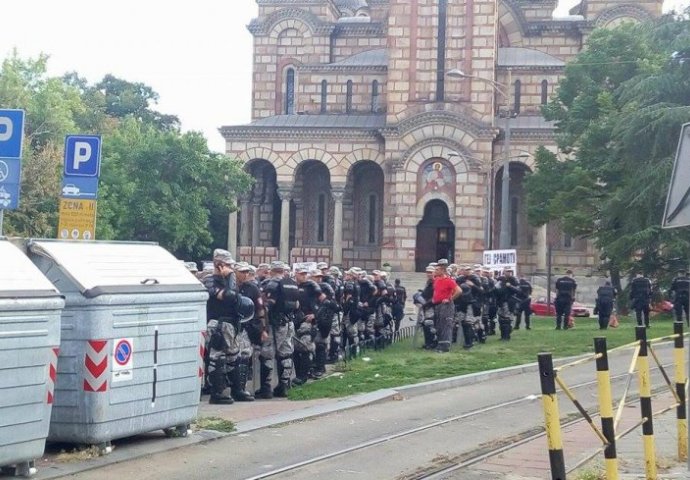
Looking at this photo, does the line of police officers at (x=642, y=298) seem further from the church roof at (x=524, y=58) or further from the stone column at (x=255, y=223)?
the stone column at (x=255, y=223)

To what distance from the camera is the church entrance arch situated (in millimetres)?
57594

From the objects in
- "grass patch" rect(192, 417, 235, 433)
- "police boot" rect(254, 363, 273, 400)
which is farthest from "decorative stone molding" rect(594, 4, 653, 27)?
"grass patch" rect(192, 417, 235, 433)

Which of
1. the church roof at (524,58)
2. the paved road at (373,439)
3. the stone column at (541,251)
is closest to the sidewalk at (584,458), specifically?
the paved road at (373,439)

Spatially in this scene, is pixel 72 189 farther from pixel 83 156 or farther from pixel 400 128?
pixel 400 128

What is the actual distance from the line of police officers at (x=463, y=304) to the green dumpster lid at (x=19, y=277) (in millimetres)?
14004

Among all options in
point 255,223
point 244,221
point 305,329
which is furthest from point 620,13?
point 305,329

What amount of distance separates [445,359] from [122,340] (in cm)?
1109

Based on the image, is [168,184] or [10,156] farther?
[168,184]

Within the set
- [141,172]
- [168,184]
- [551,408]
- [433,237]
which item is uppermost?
[141,172]

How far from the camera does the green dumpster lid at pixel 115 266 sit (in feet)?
36.7

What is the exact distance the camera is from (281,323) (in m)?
16.9

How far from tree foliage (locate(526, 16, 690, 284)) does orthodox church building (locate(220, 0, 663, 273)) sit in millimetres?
7416

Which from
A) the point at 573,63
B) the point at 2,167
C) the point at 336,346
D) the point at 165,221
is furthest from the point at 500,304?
the point at 165,221

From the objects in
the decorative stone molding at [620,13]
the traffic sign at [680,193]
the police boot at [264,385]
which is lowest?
the police boot at [264,385]
